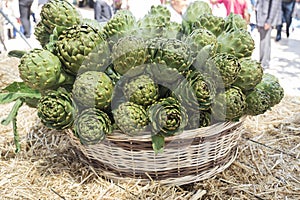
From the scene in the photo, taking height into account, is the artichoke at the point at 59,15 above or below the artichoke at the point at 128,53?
above

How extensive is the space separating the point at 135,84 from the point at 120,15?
206 millimetres

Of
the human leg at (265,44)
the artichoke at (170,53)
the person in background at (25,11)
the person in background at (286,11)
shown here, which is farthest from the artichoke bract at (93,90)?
the person in background at (286,11)

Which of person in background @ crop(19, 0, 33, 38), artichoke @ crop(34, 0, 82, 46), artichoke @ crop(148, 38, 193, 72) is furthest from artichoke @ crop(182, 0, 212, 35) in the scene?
person in background @ crop(19, 0, 33, 38)

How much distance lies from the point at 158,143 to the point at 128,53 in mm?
194

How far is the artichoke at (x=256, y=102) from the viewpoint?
0.84 meters

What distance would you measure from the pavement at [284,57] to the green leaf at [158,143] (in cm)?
217

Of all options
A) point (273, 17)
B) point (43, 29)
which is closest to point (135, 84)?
point (43, 29)

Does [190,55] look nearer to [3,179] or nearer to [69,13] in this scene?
[69,13]

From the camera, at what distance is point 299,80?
3289 mm

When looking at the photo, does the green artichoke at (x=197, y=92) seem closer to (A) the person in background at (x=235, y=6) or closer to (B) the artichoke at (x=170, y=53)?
(B) the artichoke at (x=170, y=53)

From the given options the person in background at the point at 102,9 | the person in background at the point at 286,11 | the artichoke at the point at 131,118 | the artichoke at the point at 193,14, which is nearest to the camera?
the artichoke at the point at 131,118

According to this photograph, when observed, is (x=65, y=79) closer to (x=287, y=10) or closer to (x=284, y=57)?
(x=284, y=57)

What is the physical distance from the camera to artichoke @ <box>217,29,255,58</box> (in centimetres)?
83

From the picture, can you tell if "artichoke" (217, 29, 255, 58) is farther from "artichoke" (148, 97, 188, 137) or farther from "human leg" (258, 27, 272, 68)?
"human leg" (258, 27, 272, 68)
